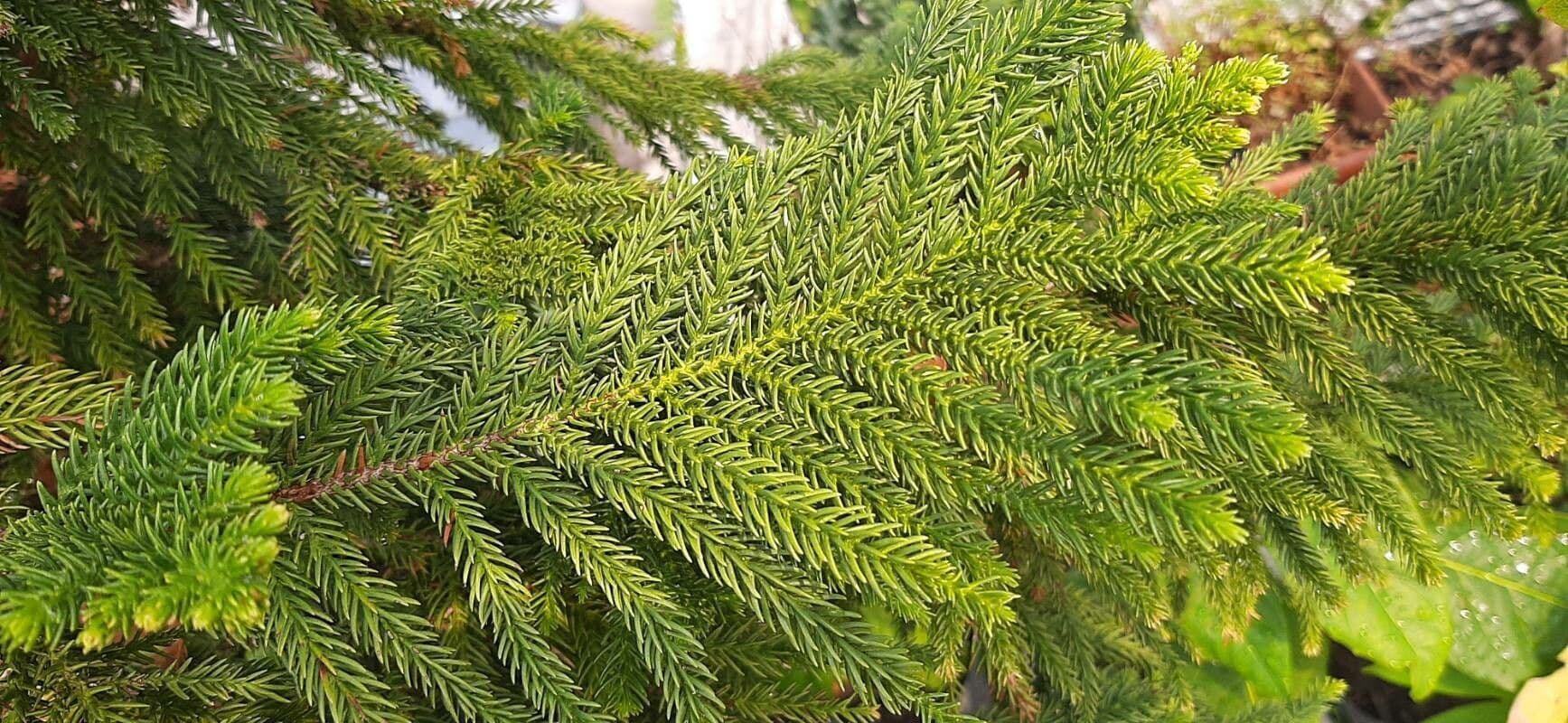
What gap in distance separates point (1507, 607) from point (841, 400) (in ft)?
3.65

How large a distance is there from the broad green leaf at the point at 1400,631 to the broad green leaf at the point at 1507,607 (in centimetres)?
8

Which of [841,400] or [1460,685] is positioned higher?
[841,400]

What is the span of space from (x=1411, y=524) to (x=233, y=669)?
2.50 feet

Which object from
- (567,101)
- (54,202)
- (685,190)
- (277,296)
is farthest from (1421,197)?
(54,202)

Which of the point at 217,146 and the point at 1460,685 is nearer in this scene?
the point at 217,146

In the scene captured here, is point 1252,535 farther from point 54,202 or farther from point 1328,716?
point 54,202

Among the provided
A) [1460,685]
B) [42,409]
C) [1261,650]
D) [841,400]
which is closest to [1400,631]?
[1261,650]

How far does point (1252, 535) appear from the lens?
688 millimetres

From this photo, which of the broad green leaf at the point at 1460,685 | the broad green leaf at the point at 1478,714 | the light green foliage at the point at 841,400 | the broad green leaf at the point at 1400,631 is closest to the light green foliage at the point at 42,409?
the light green foliage at the point at 841,400

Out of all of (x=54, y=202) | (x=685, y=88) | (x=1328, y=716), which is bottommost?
(x=1328, y=716)

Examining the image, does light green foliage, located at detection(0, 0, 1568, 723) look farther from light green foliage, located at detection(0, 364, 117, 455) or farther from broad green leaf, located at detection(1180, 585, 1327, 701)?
broad green leaf, located at detection(1180, 585, 1327, 701)

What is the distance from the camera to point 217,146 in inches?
29.4

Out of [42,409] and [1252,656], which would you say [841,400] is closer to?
[42,409]

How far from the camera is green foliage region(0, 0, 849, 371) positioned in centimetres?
65
